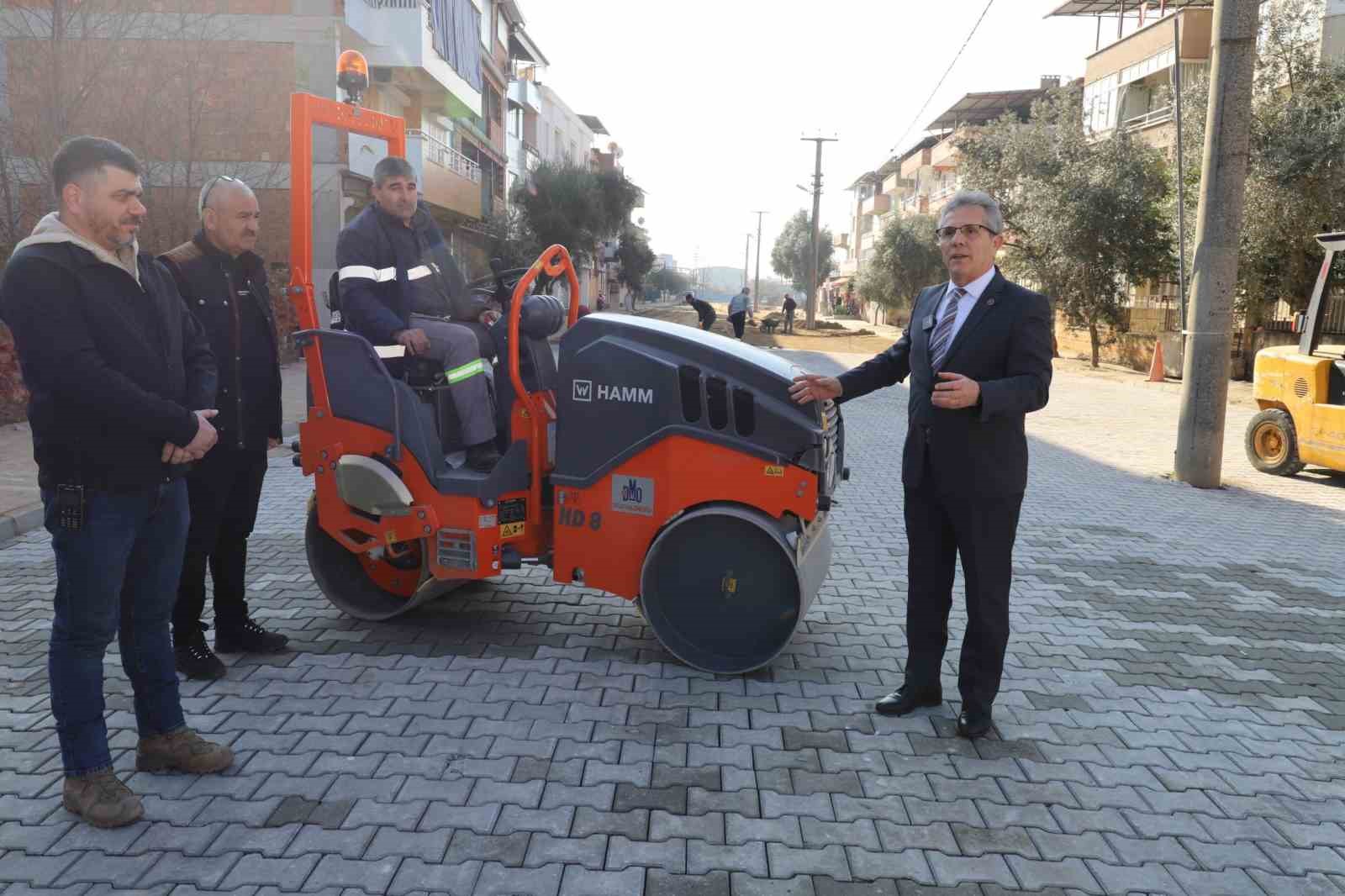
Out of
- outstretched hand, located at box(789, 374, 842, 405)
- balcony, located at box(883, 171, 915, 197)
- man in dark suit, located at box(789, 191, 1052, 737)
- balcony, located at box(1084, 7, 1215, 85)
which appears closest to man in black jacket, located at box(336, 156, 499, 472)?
outstretched hand, located at box(789, 374, 842, 405)

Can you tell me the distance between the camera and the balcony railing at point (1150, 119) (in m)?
29.2

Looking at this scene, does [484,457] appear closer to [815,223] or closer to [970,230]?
[970,230]

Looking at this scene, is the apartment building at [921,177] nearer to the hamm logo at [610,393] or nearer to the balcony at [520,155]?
the balcony at [520,155]

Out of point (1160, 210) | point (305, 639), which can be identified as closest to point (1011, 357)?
point (305, 639)

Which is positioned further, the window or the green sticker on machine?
the window

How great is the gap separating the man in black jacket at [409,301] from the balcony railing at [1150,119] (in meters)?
28.1

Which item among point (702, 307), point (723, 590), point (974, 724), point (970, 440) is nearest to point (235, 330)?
point (723, 590)

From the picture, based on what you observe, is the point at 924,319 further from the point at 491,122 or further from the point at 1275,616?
the point at 491,122

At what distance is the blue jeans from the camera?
3.04 metres

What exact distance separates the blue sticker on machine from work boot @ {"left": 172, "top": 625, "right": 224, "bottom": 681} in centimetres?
180

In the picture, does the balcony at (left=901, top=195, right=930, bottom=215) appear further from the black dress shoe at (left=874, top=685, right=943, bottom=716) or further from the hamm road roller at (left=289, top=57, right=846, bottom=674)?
the black dress shoe at (left=874, top=685, right=943, bottom=716)

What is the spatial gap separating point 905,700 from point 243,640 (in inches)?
113

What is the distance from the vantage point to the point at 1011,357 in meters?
3.67

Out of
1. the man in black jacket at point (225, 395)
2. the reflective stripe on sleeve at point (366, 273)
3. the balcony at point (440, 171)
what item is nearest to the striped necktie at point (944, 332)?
the reflective stripe on sleeve at point (366, 273)
